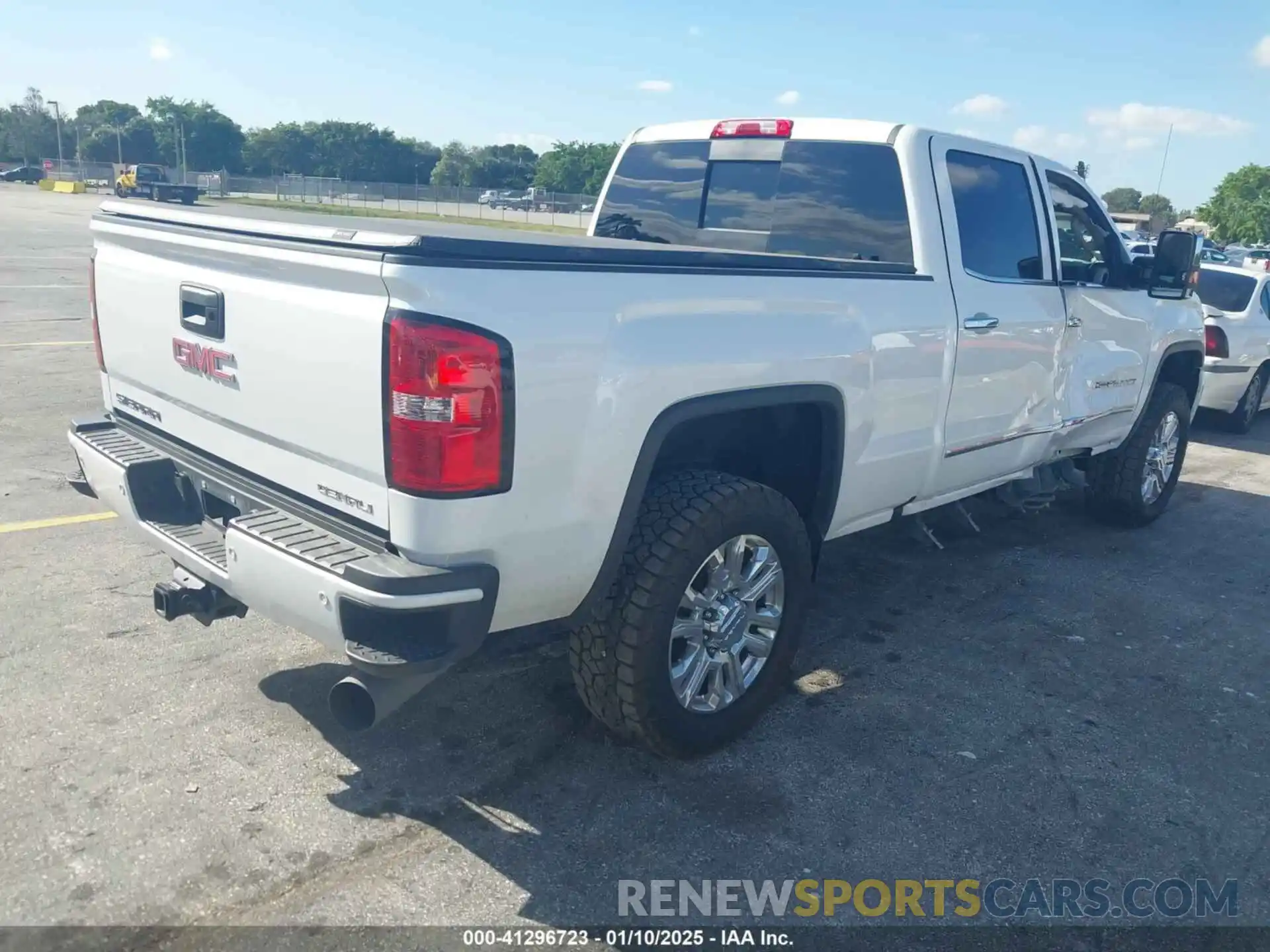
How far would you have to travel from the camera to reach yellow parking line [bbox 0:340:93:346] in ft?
34.0

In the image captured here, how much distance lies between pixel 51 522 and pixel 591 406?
12.7 ft

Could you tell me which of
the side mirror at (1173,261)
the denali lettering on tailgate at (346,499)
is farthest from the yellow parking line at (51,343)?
the side mirror at (1173,261)

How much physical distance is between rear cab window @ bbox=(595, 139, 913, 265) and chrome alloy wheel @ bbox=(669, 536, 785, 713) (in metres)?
1.55

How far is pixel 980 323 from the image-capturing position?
4.32m

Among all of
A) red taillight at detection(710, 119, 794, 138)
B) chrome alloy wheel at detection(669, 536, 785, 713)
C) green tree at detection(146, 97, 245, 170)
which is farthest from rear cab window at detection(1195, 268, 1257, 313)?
green tree at detection(146, 97, 245, 170)

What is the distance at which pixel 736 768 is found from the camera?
3.46 m

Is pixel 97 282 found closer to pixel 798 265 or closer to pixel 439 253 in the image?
pixel 439 253

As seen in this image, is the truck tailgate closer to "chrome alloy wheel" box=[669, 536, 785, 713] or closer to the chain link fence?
"chrome alloy wheel" box=[669, 536, 785, 713]

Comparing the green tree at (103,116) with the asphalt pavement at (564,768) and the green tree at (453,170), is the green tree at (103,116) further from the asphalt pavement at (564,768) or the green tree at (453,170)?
the asphalt pavement at (564,768)

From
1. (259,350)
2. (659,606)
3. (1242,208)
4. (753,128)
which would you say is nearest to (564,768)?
(659,606)

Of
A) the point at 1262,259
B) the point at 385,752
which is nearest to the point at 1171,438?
the point at 385,752

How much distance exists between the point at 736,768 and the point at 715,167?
2845 mm

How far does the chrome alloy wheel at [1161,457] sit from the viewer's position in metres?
6.36

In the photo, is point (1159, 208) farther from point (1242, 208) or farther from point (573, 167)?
point (573, 167)
